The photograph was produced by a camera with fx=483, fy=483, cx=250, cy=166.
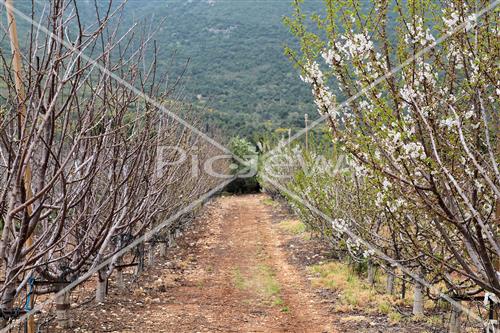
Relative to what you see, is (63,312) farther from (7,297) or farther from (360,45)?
(360,45)

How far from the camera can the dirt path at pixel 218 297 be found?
7742 millimetres

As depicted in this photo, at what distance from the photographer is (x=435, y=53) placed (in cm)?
332

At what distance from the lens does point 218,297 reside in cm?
967

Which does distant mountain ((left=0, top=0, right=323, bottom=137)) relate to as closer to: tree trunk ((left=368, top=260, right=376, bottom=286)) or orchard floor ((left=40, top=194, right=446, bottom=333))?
orchard floor ((left=40, top=194, right=446, bottom=333))

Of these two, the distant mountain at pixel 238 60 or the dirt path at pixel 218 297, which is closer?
the dirt path at pixel 218 297

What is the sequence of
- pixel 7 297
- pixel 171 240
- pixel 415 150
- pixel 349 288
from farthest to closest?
pixel 171 240
pixel 349 288
pixel 7 297
pixel 415 150

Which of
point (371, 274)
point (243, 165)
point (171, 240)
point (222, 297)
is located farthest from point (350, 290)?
point (243, 165)

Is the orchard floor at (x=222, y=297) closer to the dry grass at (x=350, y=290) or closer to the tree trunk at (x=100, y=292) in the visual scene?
the tree trunk at (x=100, y=292)

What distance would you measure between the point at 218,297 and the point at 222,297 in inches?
3.2

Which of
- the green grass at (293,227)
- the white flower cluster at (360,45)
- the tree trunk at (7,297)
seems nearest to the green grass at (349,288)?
the white flower cluster at (360,45)

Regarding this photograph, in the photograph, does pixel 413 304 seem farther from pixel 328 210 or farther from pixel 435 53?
pixel 435 53

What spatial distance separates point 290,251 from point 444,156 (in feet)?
39.7

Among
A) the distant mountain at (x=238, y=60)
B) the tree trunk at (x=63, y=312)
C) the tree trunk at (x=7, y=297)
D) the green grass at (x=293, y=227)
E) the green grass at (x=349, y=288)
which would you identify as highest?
the distant mountain at (x=238, y=60)

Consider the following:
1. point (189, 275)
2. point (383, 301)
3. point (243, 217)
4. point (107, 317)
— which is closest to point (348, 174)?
point (383, 301)
